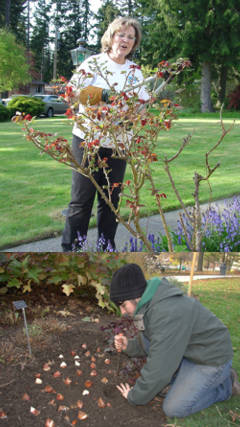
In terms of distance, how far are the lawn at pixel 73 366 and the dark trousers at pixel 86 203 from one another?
21.2 inches

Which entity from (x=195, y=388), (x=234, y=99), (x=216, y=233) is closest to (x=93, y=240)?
(x=216, y=233)

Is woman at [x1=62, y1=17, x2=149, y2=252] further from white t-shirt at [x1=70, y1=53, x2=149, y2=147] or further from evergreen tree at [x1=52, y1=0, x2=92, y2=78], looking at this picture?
evergreen tree at [x1=52, y1=0, x2=92, y2=78]

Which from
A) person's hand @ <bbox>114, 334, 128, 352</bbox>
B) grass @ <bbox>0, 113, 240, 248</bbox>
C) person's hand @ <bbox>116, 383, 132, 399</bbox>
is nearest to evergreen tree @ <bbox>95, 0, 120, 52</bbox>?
grass @ <bbox>0, 113, 240, 248</bbox>

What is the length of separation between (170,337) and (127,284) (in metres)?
0.23

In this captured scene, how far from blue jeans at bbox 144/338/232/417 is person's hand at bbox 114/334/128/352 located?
3.2 inches

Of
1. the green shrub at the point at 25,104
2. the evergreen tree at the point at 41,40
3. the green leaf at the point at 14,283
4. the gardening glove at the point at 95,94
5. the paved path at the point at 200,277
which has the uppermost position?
the evergreen tree at the point at 41,40

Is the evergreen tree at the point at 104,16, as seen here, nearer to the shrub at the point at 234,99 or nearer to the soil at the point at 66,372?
the soil at the point at 66,372

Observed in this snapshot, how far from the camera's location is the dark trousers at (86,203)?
215cm

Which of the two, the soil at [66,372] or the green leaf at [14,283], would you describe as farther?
the green leaf at [14,283]

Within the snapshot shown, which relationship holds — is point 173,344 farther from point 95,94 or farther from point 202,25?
point 202,25

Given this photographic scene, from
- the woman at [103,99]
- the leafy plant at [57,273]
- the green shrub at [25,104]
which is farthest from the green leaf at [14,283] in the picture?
the green shrub at [25,104]

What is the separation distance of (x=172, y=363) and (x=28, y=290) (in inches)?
26.1

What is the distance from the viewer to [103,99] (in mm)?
1832

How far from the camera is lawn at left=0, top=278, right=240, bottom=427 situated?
127 cm
